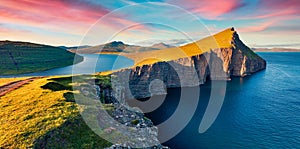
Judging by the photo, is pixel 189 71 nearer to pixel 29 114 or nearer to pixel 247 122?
pixel 247 122

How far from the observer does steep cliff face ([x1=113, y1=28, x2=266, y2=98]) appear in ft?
334

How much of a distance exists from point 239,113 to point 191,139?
96.2 feet

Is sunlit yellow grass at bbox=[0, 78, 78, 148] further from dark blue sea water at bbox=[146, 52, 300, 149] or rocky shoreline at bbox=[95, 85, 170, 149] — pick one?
dark blue sea water at bbox=[146, 52, 300, 149]

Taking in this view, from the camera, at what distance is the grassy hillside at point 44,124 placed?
892 inches

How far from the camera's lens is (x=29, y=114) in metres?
27.1

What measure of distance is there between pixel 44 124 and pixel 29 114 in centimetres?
422

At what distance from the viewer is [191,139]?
48719 mm

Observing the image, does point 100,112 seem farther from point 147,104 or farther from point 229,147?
point 147,104

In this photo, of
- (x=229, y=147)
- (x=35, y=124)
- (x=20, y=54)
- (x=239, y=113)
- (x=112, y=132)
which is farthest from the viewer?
(x=20, y=54)

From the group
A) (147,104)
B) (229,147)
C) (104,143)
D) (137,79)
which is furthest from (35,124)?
(137,79)

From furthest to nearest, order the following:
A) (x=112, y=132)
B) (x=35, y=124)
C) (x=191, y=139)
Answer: (x=191, y=139)
(x=112, y=132)
(x=35, y=124)

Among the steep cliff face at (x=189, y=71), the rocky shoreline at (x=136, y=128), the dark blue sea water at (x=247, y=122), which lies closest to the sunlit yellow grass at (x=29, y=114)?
A: the rocky shoreline at (x=136, y=128)

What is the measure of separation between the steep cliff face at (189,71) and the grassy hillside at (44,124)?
3623 centimetres

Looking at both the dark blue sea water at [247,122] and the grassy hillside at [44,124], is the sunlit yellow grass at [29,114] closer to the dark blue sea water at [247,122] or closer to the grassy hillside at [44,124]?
the grassy hillside at [44,124]
